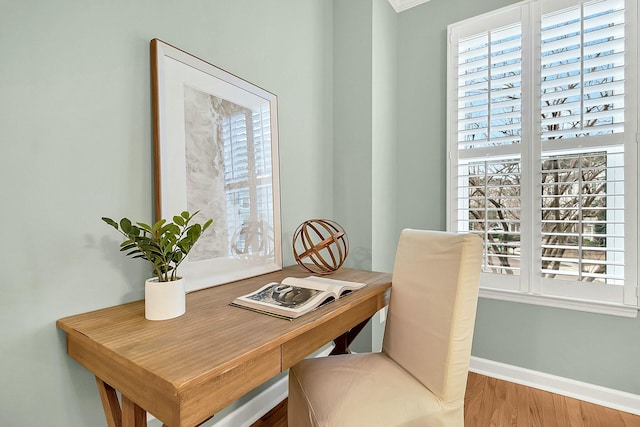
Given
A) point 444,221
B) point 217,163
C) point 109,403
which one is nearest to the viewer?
point 109,403

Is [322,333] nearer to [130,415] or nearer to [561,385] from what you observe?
[130,415]

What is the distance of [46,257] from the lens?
34.3 inches

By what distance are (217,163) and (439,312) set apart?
41.7 inches

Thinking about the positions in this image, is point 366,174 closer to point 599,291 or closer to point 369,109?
point 369,109

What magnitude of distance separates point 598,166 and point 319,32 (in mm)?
1843

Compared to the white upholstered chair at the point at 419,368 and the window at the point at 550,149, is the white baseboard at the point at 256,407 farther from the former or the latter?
the window at the point at 550,149

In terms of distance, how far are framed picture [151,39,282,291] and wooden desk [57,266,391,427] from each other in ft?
0.94

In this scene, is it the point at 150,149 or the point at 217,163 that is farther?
the point at 217,163

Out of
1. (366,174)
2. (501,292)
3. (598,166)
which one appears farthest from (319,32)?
(501,292)

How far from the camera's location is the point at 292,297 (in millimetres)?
1102

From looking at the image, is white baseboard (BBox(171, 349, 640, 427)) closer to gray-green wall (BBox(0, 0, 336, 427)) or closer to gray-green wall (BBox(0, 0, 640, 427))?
gray-green wall (BBox(0, 0, 640, 427))

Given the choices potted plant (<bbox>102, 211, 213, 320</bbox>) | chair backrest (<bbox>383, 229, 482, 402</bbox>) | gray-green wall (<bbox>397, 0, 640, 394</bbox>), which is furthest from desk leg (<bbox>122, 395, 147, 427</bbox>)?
gray-green wall (<bbox>397, 0, 640, 394</bbox>)

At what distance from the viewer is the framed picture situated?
1.12 m

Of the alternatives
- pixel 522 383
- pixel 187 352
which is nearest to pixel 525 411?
pixel 522 383
